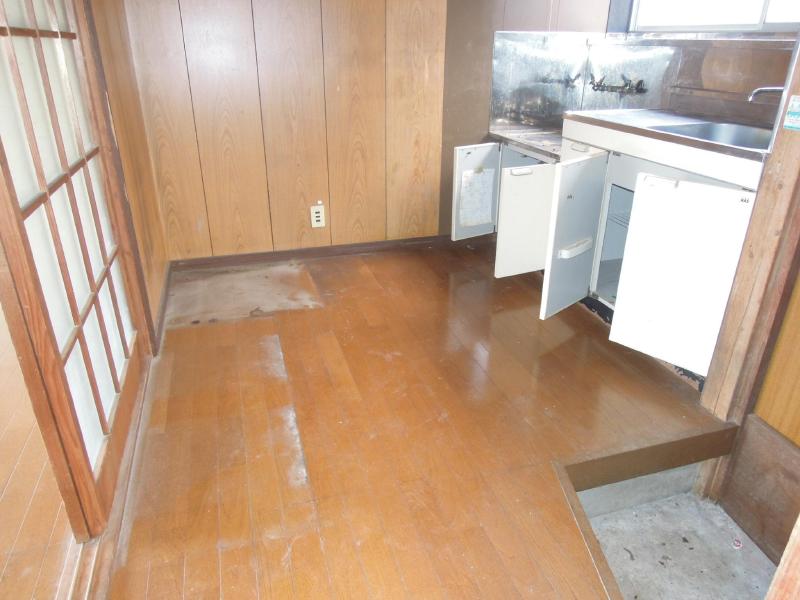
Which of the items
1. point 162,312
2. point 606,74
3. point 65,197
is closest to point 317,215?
point 162,312

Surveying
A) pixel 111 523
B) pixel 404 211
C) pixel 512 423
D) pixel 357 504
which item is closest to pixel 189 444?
pixel 111 523

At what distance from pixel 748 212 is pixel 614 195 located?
927 mm

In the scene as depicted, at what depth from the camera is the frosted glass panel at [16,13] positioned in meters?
1.42

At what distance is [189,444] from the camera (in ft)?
6.71

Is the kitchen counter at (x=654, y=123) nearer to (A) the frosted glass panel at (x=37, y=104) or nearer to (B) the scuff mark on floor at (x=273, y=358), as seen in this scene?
(B) the scuff mark on floor at (x=273, y=358)

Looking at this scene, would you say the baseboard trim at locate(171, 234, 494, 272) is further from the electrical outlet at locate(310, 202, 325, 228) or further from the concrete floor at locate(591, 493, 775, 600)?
the concrete floor at locate(591, 493, 775, 600)

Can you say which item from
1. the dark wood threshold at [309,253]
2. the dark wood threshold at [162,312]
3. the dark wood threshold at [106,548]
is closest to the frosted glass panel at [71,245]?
the dark wood threshold at [106,548]

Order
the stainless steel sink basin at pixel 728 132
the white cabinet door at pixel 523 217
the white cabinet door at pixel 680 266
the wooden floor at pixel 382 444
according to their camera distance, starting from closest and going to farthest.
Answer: the wooden floor at pixel 382 444 < the white cabinet door at pixel 680 266 < the stainless steel sink basin at pixel 728 132 < the white cabinet door at pixel 523 217

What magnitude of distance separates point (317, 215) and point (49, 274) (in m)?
2.26

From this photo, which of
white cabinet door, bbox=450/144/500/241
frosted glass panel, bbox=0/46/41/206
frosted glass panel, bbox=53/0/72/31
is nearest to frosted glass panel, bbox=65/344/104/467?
frosted glass panel, bbox=0/46/41/206

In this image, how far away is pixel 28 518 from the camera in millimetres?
1710

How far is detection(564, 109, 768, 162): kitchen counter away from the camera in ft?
6.80

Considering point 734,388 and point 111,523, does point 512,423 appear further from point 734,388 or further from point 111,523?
point 111,523

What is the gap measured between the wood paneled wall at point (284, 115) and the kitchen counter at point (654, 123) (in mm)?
1116
